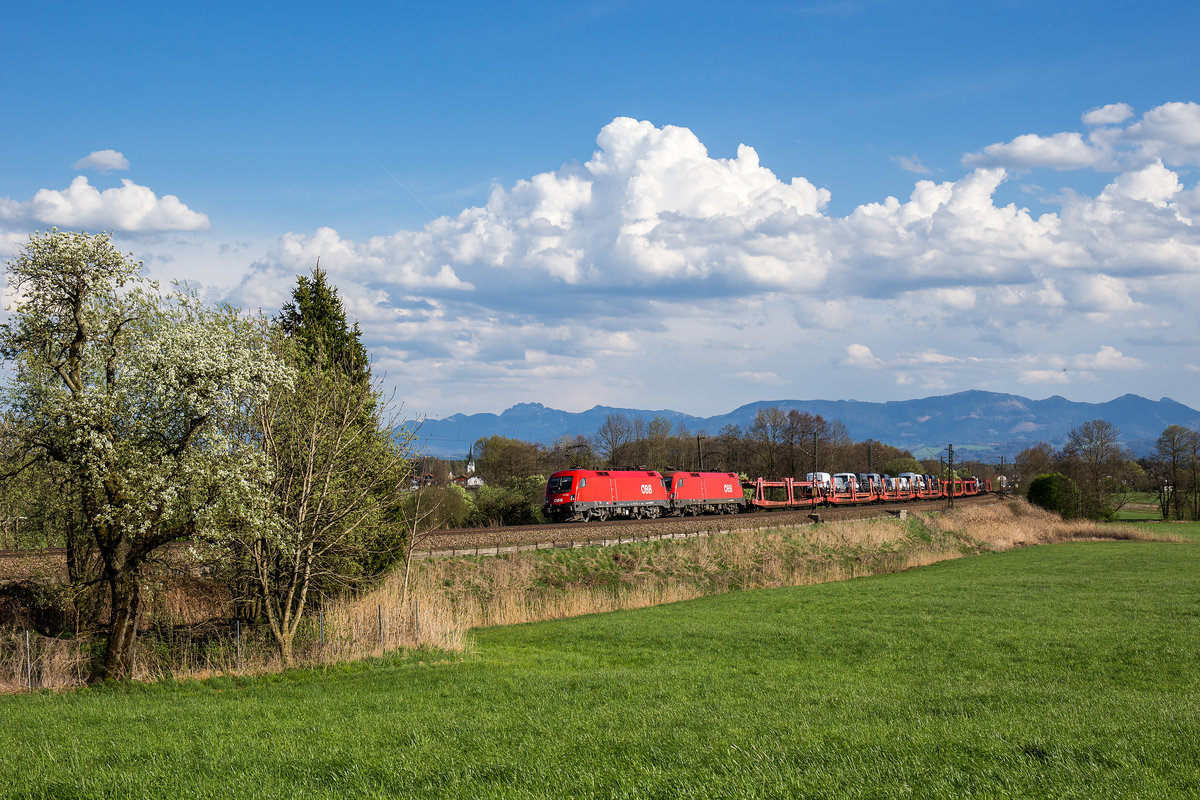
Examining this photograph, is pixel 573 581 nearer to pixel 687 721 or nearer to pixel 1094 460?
pixel 687 721

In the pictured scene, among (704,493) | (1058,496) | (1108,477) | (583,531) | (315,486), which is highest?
(315,486)

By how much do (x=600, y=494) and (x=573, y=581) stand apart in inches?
609

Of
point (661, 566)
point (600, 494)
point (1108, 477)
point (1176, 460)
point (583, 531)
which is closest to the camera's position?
point (661, 566)

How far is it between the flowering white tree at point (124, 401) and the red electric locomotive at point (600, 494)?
29110mm

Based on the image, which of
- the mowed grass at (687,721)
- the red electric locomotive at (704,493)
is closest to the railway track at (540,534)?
the red electric locomotive at (704,493)

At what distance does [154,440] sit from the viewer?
14703 millimetres

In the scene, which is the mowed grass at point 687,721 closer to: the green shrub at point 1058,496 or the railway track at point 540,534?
the railway track at point 540,534

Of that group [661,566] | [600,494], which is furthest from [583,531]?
[600,494]

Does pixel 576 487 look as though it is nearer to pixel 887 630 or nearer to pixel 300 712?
pixel 887 630

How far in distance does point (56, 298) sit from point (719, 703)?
1278 centimetres

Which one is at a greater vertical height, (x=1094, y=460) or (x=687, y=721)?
(x=1094, y=460)

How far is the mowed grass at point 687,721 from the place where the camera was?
7.59m

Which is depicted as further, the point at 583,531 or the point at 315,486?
the point at 583,531

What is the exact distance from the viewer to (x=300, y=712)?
11.5 metres
